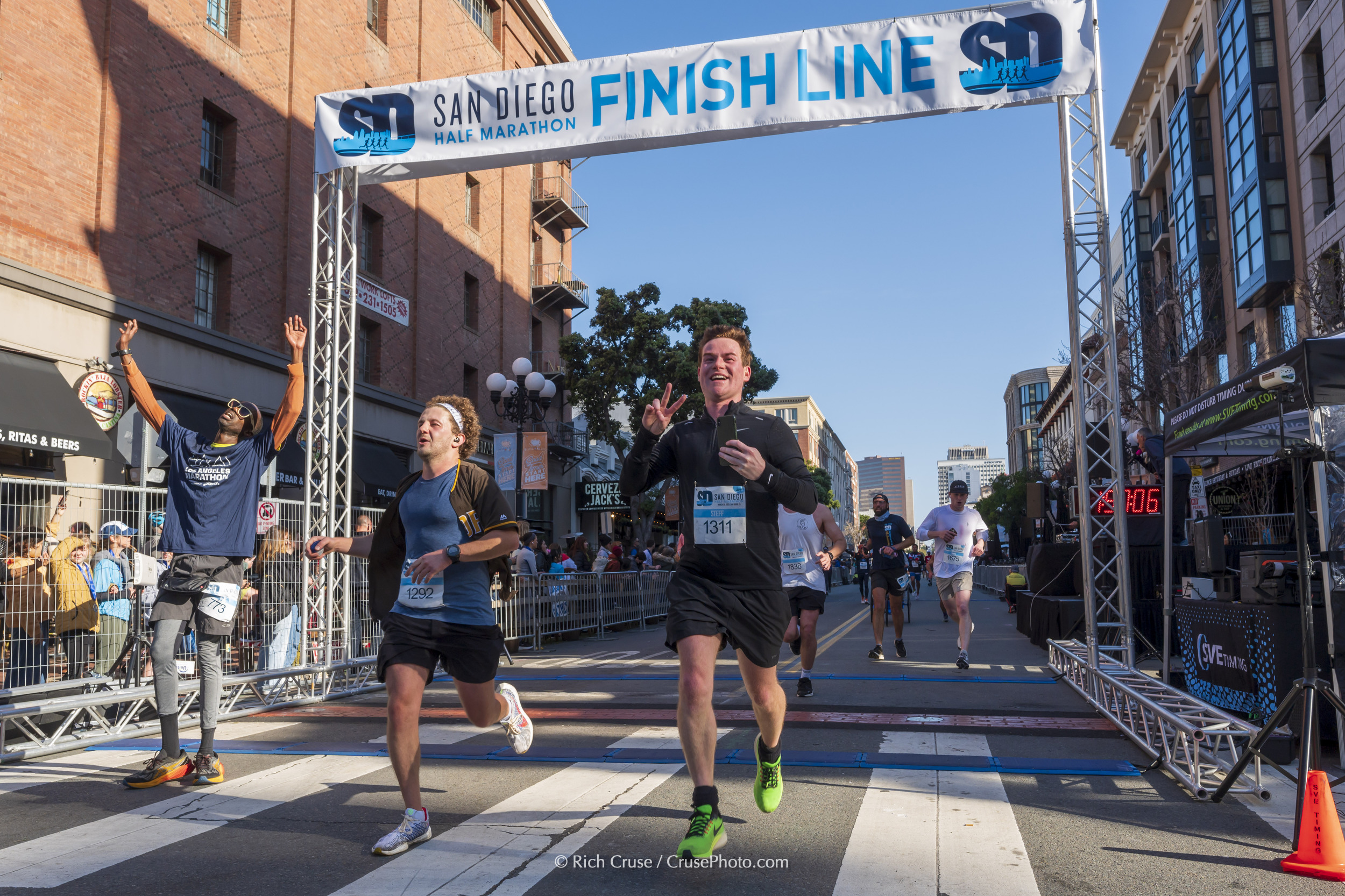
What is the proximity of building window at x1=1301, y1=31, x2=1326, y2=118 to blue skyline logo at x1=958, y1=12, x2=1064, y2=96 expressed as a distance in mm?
27140

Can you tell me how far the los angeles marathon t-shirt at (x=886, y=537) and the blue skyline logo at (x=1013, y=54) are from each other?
15.2ft

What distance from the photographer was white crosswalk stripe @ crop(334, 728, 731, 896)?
3453 millimetres

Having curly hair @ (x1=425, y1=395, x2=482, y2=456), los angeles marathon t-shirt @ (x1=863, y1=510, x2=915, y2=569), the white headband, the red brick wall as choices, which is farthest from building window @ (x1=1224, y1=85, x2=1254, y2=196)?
the white headband

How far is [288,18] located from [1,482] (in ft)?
59.2

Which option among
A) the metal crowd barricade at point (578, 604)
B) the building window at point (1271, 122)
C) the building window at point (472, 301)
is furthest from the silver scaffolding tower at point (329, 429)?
the building window at point (1271, 122)

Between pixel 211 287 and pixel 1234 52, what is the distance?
3493 centimetres

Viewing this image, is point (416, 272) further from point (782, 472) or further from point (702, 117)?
point (782, 472)

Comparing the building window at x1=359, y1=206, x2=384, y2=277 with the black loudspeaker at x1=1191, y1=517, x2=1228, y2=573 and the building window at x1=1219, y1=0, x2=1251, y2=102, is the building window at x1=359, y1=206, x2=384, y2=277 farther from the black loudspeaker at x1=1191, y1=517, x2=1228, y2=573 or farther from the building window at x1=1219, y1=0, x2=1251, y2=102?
the building window at x1=1219, y1=0, x2=1251, y2=102

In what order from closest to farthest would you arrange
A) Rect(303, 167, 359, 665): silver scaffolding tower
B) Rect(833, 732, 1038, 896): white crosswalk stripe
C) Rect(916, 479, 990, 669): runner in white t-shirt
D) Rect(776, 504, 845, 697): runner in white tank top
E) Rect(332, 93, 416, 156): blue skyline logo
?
Rect(833, 732, 1038, 896): white crosswalk stripe, Rect(776, 504, 845, 697): runner in white tank top, Rect(303, 167, 359, 665): silver scaffolding tower, Rect(332, 93, 416, 156): blue skyline logo, Rect(916, 479, 990, 669): runner in white t-shirt

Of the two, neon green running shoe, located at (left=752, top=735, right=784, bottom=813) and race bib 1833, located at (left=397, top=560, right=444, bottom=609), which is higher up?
race bib 1833, located at (left=397, top=560, right=444, bottom=609)

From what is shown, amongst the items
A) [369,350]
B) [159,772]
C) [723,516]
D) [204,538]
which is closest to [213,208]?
[369,350]

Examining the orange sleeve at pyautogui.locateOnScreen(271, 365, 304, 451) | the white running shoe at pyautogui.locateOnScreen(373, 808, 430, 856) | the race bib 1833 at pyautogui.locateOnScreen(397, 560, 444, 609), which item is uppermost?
the orange sleeve at pyautogui.locateOnScreen(271, 365, 304, 451)

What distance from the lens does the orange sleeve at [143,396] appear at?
17.6 feet

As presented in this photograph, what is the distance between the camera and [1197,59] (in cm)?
4441
